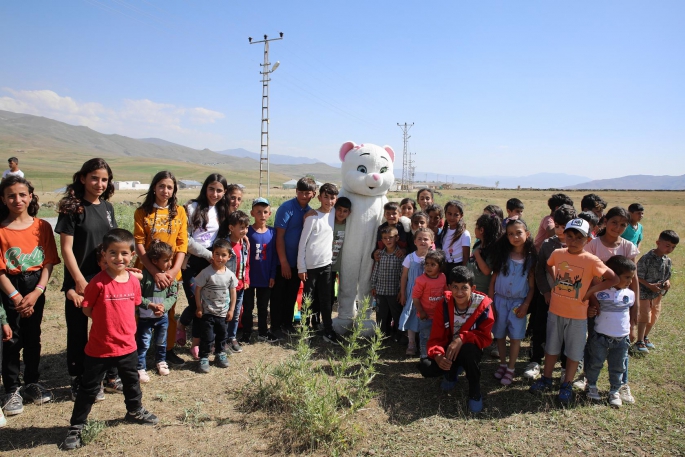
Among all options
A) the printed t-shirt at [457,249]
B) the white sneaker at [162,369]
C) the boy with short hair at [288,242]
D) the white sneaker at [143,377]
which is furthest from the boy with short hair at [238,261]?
the printed t-shirt at [457,249]

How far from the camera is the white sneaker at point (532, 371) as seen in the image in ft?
12.9

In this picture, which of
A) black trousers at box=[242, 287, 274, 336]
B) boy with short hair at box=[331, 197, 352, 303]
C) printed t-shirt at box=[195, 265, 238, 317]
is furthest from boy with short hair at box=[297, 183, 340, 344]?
printed t-shirt at box=[195, 265, 238, 317]

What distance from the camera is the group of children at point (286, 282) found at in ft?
10.2

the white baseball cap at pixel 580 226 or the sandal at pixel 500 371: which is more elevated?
the white baseball cap at pixel 580 226

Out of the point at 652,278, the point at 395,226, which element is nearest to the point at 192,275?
the point at 395,226

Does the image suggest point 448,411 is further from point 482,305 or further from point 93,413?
point 93,413

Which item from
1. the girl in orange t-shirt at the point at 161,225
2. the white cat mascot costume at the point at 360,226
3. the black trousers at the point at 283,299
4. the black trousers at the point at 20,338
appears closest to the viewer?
the black trousers at the point at 20,338

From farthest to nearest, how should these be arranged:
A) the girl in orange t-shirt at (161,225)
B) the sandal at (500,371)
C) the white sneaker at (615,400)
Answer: the sandal at (500,371)
the girl in orange t-shirt at (161,225)
the white sneaker at (615,400)

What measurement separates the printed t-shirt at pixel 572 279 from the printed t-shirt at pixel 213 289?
3059 millimetres

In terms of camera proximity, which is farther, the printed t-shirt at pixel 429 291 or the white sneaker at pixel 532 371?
the printed t-shirt at pixel 429 291

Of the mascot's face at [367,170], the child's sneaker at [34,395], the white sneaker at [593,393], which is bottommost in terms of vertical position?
the child's sneaker at [34,395]

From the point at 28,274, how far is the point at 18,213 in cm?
48

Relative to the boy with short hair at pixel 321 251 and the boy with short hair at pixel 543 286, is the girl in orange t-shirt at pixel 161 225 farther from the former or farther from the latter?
the boy with short hair at pixel 543 286

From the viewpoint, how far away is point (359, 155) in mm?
5215
